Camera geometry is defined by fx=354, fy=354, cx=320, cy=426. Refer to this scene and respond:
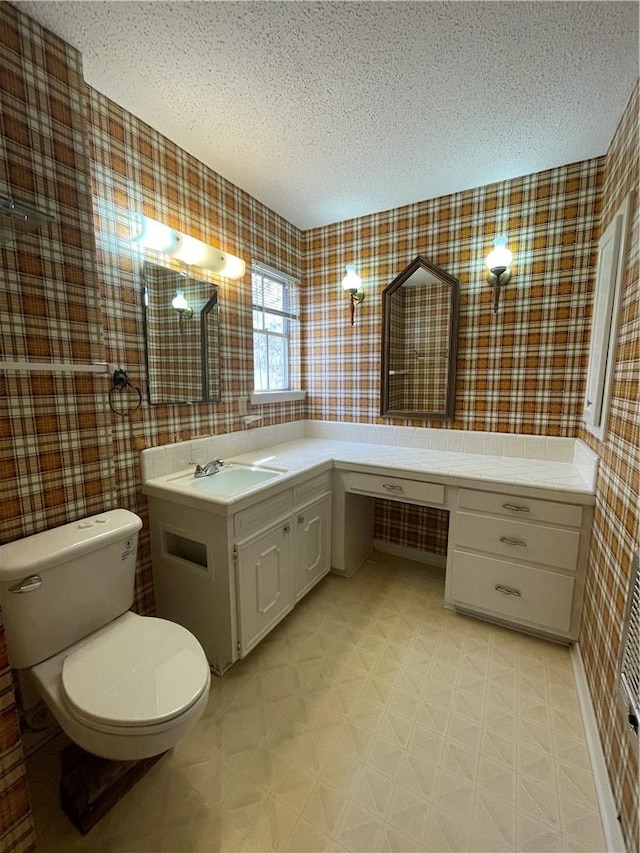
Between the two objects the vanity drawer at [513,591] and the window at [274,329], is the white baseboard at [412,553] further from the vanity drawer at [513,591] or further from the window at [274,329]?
the window at [274,329]

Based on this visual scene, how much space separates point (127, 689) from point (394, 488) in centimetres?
146

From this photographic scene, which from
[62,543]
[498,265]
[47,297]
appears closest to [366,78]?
[498,265]

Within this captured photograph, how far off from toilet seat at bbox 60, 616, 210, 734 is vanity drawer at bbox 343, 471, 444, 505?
47.2 inches

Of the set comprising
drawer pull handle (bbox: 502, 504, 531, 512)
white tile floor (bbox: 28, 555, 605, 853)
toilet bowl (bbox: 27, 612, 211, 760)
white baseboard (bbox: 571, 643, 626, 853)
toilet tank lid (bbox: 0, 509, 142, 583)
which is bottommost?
white tile floor (bbox: 28, 555, 605, 853)

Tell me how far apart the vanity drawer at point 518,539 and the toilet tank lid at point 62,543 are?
157 cm

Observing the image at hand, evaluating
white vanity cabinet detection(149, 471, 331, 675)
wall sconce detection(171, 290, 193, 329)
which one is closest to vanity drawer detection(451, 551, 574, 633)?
white vanity cabinet detection(149, 471, 331, 675)

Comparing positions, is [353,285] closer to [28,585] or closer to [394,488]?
[394,488]

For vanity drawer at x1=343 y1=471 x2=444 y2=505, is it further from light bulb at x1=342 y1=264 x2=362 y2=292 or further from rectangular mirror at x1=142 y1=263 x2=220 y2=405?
light bulb at x1=342 y1=264 x2=362 y2=292

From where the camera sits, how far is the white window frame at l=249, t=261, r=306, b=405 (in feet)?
7.70

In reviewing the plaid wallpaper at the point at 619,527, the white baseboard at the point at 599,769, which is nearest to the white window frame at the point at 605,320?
the plaid wallpaper at the point at 619,527

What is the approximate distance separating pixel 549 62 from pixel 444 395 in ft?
5.03

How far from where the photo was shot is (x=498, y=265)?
200cm

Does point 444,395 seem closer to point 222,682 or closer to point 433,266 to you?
point 433,266

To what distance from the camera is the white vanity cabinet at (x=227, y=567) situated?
4.83 feet
